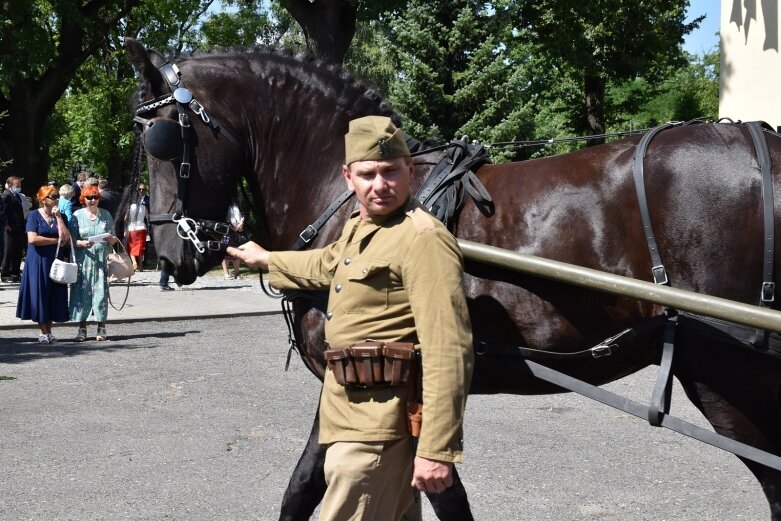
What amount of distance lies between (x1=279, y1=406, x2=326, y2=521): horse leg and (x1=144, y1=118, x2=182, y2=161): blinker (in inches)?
48.5

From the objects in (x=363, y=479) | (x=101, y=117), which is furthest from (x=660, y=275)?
(x=101, y=117)

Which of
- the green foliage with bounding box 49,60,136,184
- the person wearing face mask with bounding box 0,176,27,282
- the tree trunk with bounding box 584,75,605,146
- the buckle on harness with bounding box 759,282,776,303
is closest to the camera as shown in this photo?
the buckle on harness with bounding box 759,282,776,303

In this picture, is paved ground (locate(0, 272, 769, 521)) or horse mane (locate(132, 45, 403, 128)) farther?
paved ground (locate(0, 272, 769, 521))

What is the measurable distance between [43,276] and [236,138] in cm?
833

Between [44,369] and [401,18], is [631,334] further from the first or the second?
[401,18]

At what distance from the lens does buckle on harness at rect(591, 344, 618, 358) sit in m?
3.40

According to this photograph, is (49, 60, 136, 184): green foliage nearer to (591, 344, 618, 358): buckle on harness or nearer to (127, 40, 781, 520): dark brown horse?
(127, 40, 781, 520): dark brown horse

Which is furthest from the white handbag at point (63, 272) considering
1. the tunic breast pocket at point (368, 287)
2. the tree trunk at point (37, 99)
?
the tree trunk at point (37, 99)

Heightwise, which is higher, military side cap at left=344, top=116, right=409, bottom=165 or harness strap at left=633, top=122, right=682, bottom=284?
military side cap at left=344, top=116, right=409, bottom=165

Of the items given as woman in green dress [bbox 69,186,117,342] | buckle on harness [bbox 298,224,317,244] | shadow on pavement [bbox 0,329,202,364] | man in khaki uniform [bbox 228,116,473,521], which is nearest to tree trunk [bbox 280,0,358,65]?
woman in green dress [bbox 69,186,117,342]

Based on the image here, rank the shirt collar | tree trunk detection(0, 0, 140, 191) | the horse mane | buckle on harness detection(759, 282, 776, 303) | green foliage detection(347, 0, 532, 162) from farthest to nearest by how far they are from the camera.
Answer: tree trunk detection(0, 0, 140, 191) → green foliage detection(347, 0, 532, 162) → the horse mane → buckle on harness detection(759, 282, 776, 303) → the shirt collar

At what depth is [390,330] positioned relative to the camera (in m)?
3.02

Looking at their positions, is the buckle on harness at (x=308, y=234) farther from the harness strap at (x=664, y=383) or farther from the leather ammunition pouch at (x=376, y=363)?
the harness strap at (x=664, y=383)

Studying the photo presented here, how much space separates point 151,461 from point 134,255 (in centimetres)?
1347
